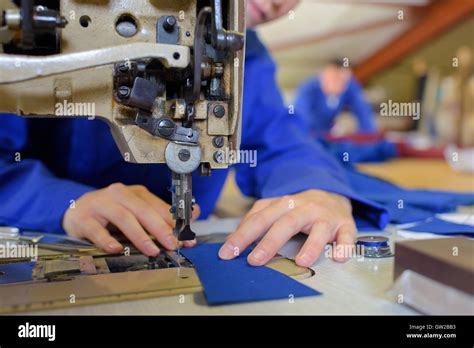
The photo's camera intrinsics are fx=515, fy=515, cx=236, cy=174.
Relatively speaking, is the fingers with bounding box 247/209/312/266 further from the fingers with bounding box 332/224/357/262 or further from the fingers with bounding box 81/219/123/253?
the fingers with bounding box 81/219/123/253

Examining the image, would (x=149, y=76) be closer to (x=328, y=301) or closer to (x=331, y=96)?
(x=328, y=301)

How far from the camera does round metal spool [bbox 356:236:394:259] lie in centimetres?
80

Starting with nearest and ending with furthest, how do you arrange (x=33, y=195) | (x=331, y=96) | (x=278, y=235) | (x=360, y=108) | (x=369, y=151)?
(x=278, y=235) → (x=33, y=195) → (x=369, y=151) → (x=360, y=108) → (x=331, y=96)

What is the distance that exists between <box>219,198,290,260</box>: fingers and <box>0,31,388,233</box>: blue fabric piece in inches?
5.8

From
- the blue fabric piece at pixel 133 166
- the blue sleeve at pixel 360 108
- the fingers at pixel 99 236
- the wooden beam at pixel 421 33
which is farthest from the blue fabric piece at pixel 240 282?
the blue sleeve at pixel 360 108

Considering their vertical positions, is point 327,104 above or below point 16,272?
above

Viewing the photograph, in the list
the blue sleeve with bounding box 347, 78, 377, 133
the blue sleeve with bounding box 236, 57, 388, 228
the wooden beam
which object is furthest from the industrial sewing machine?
the blue sleeve with bounding box 347, 78, 377, 133

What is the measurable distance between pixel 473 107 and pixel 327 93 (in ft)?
6.31

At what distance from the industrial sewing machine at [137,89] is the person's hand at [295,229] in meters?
0.03

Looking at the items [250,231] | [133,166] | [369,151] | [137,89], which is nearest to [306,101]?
[369,151]

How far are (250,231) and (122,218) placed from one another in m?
0.21

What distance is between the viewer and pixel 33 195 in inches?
37.8

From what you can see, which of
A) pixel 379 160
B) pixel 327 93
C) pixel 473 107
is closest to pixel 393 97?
pixel 327 93

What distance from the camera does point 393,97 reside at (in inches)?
224
